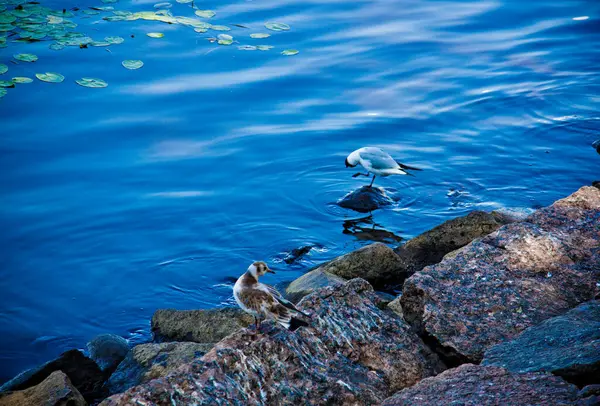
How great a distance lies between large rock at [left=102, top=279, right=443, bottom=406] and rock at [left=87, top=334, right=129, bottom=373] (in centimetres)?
272

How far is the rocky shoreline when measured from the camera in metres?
3.90

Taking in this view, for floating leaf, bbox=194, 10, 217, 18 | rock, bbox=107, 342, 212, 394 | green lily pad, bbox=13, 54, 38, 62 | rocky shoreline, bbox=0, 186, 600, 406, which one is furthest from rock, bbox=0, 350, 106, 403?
floating leaf, bbox=194, 10, 217, 18

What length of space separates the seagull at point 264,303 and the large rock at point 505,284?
962 mm

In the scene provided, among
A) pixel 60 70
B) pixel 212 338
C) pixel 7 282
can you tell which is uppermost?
pixel 60 70

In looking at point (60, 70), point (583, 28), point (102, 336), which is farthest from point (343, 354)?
point (583, 28)

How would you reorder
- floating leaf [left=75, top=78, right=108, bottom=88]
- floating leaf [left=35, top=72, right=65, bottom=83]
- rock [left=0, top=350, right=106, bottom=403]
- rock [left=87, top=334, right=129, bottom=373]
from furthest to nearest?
floating leaf [left=75, top=78, right=108, bottom=88]
floating leaf [left=35, top=72, right=65, bottom=83]
rock [left=87, top=334, right=129, bottom=373]
rock [left=0, top=350, right=106, bottom=403]

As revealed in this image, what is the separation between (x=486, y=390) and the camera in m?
3.81

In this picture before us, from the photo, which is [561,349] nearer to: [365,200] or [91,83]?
[365,200]

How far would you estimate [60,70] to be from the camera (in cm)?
1285

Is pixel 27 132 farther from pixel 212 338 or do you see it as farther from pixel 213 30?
pixel 212 338

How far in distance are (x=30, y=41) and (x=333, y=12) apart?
21.7 feet

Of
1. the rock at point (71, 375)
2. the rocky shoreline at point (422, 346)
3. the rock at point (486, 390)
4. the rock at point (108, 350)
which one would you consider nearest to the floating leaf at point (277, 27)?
the rock at point (108, 350)

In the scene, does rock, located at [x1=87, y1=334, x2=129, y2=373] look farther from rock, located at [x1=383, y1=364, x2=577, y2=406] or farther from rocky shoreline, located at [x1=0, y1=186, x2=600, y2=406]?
rock, located at [x1=383, y1=364, x2=577, y2=406]

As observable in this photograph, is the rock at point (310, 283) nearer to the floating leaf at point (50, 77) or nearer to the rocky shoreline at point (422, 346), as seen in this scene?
the rocky shoreline at point (422, 346)
